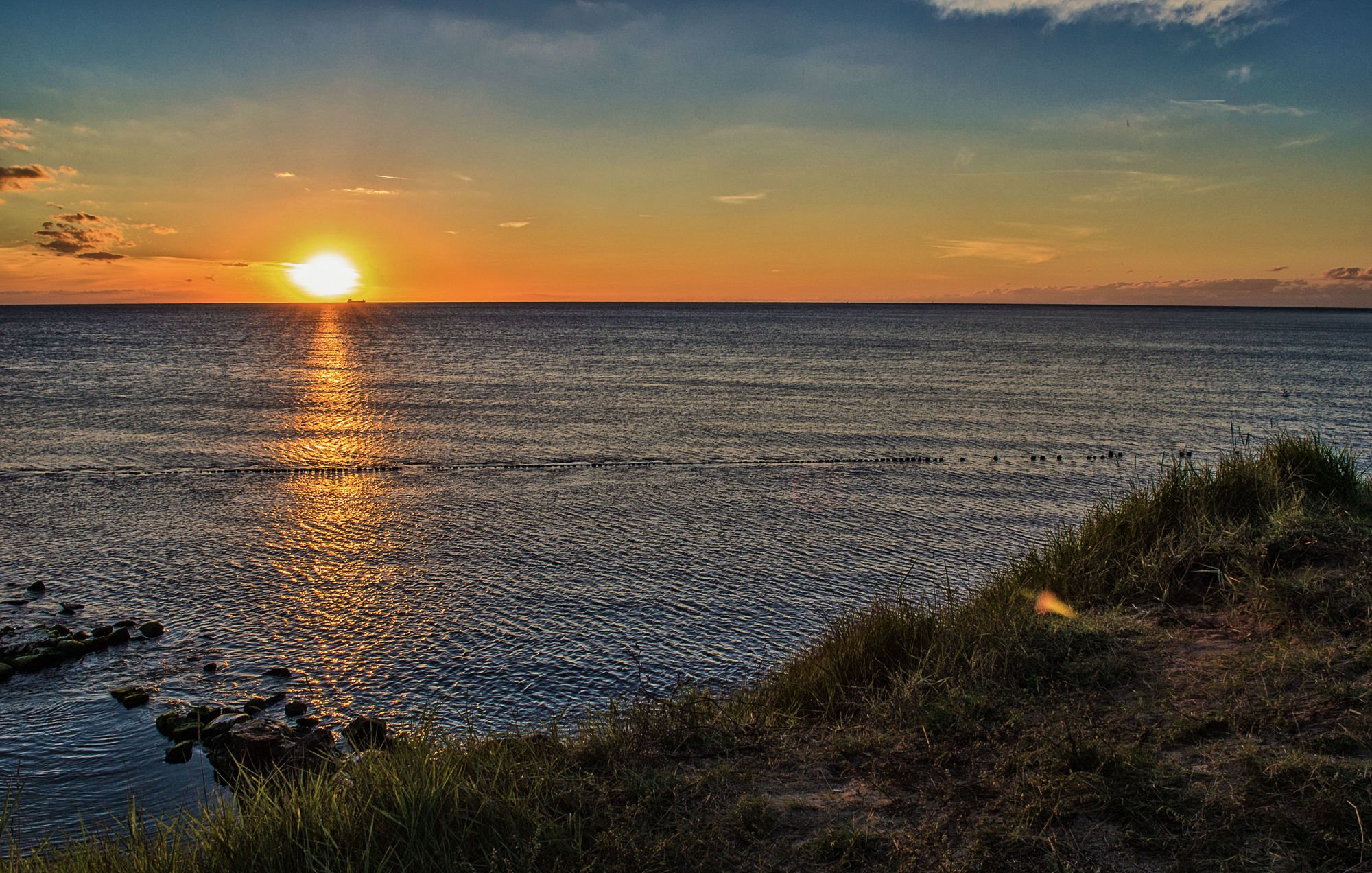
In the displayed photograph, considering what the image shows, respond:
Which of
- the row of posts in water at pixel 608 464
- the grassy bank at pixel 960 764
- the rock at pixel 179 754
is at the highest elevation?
the grassy bank at pixel 960 764

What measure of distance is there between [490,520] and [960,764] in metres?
14.0

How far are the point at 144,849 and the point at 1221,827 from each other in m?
6.11

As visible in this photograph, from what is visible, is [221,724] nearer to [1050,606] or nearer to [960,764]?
[960,764]

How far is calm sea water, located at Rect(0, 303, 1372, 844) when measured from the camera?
10.7m

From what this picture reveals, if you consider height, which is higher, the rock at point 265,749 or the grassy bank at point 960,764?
the grassy bank at point 960,764

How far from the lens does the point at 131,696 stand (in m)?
10.2

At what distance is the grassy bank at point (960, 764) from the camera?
5.01 meters

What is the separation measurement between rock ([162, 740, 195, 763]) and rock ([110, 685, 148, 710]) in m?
1.54

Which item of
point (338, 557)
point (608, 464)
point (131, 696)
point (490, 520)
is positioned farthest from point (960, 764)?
point (608, 464)

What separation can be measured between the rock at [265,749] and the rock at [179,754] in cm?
19

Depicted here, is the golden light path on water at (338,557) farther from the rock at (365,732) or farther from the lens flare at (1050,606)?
the lens flare at (1050,606)

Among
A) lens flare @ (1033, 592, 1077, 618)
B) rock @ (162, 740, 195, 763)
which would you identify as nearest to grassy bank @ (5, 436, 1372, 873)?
lens flare @ (1033, 592, 1077, 618)

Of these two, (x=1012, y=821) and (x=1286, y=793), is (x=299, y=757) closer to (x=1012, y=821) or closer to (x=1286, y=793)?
(x=1012, y=821)

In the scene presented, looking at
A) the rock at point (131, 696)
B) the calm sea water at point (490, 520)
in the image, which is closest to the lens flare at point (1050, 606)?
the calm sea water at point (490, 520)
